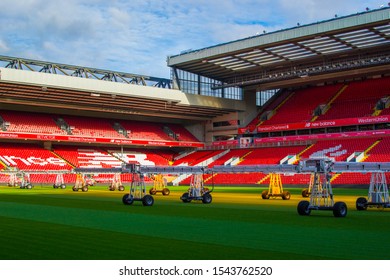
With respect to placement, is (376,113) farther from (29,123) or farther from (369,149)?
(29,123)

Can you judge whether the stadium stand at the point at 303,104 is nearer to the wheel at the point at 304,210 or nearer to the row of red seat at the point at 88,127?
the row of red seat at the point at 88,127

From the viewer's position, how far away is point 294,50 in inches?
2559

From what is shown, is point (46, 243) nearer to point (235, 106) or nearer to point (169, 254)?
point (169, 254)

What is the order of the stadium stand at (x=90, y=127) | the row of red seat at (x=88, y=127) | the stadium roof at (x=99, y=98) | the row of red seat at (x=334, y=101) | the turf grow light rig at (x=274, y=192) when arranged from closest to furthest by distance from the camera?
the turf grow light rig at (x=274, y=192), the stadium roof at (x=99, y=98), the row of red seat at (x=334, y=101), the row of red seat at (x=88, y=127), the stadium stand at (x=90, y=127)

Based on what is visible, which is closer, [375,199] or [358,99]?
[375,199]

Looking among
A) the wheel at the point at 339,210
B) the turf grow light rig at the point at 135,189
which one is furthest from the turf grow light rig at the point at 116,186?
the wheel at the point at 339,210

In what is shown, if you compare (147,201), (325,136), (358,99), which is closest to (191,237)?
(147,201)

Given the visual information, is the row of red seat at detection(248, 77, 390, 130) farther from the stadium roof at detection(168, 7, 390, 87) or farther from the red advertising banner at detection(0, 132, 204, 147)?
the red advertising banner at detection(0, 132, 204, 147)

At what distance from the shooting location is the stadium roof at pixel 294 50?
55969mm

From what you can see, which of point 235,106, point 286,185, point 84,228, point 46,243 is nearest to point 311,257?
point 46,243

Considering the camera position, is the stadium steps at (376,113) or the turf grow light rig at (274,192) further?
the stadium steps at (376,113)

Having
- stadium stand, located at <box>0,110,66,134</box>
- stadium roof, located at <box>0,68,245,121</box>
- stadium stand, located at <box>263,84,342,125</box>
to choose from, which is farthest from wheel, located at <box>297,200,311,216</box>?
stadium stand, located at <box>0,110,66,134</box>

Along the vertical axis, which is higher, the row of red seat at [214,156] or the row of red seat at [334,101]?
the row of red seat at [334,101]

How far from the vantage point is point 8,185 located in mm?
63906
